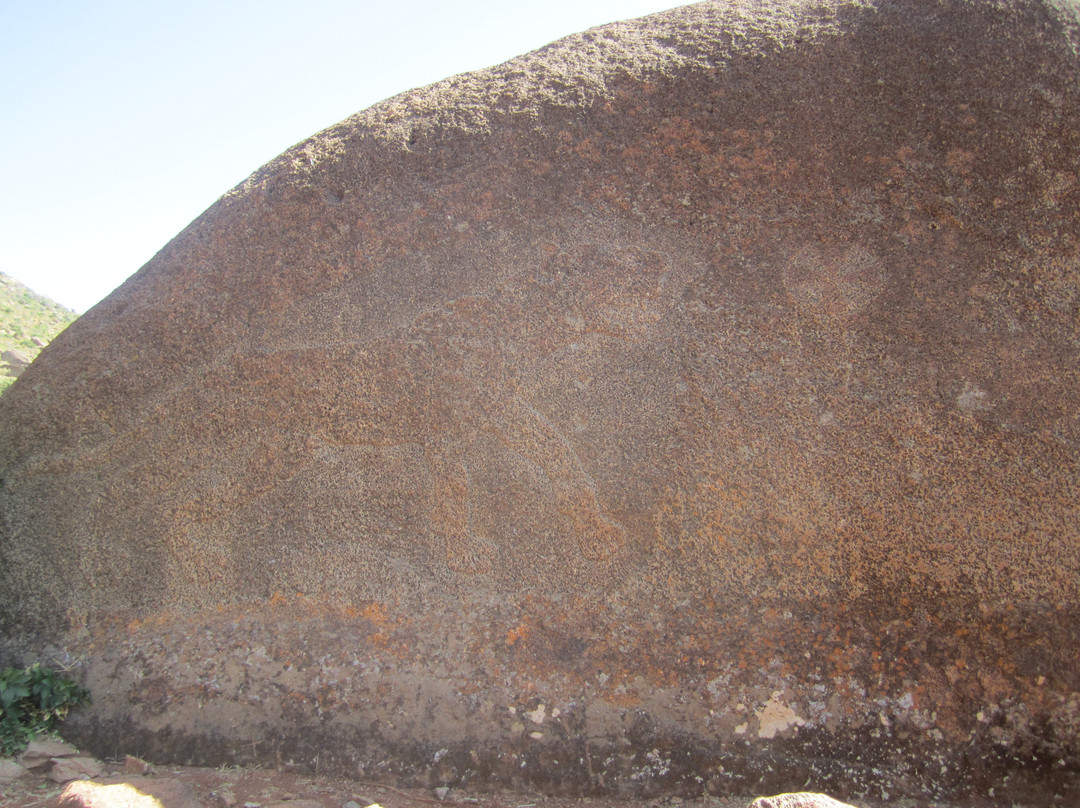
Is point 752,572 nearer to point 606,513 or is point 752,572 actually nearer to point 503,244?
point 606,513

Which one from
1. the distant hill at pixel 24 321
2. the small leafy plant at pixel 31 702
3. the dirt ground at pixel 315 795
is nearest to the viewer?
the dirt ground at pixel 315 795

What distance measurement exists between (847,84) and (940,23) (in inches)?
11.5

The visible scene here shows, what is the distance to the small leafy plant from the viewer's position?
→ 1915 millimetres

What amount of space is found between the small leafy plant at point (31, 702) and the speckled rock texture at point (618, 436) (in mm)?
58

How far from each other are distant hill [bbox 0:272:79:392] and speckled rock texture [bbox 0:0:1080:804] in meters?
4.77

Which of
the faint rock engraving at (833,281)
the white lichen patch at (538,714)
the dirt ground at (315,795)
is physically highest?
the faint rock engraving at (833,281)

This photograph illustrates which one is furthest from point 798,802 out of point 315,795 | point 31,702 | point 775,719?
point 31,702

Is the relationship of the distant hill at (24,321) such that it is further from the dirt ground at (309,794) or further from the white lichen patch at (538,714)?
the white lichen patch at (538,714)

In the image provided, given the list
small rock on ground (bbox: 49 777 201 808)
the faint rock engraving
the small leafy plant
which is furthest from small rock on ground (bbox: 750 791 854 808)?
the small leafy plant

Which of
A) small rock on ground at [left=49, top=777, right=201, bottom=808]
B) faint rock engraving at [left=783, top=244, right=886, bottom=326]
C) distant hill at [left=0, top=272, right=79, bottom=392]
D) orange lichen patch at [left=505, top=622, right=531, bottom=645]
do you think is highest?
distant hill at [left=0, top=272, right=79, bottom=392]

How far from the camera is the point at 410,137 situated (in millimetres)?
2117

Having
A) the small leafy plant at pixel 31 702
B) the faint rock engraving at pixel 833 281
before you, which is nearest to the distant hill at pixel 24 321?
the small leafy plant at pixel 31 702

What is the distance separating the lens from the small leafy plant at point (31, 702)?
192 centimetres

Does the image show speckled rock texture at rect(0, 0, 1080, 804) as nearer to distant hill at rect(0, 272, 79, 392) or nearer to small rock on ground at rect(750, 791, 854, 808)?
small rock on ground at rect(750, 791, 854, 808)
